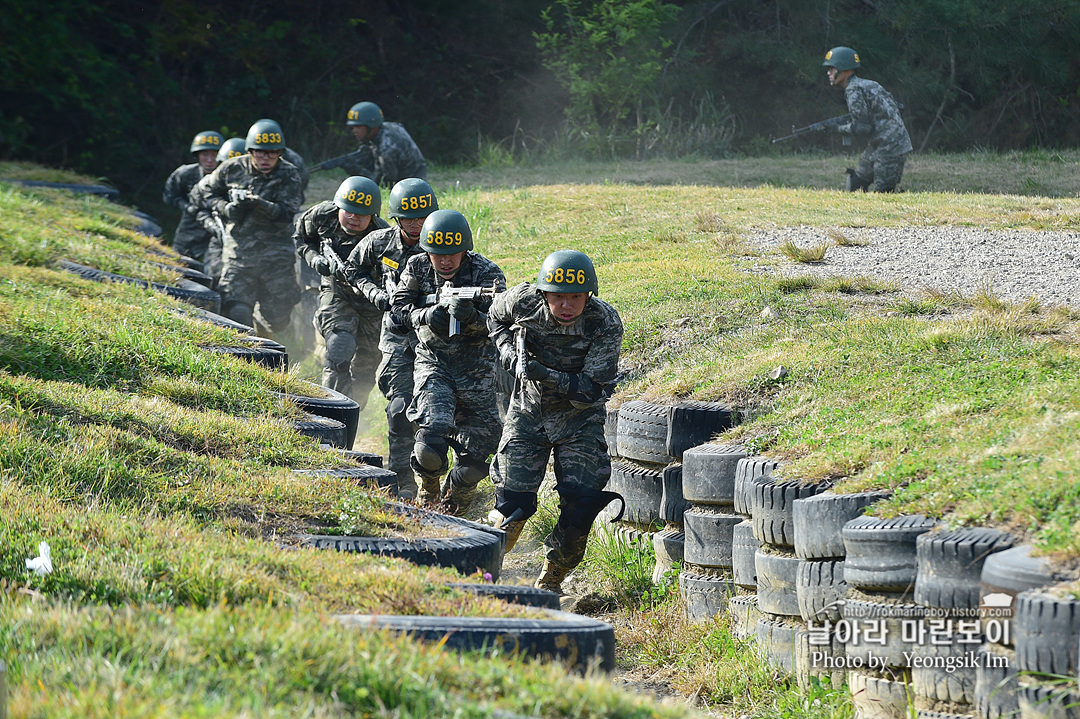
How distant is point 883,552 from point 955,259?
17.7ft

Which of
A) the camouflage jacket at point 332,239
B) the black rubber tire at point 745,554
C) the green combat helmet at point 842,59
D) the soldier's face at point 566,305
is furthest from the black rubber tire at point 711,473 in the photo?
the green combat helmet at point 842,59

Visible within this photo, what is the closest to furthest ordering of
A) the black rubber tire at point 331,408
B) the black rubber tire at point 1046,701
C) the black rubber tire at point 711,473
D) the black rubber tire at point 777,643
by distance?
1. the black rubber tire at point 1046,701
2. the black rubber tire at point 777,643
3. the black rubber tire at point 711,473
4. the black rubber tire at point 331,408

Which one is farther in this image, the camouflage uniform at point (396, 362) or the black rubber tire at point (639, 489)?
the camouflage uniform at point (396, 362)

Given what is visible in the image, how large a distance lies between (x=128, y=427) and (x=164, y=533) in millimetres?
1616

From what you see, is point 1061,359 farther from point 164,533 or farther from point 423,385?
point 164,533

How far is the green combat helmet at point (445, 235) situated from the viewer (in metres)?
7.54

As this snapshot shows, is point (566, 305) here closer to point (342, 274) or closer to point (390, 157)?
point (342, 274)

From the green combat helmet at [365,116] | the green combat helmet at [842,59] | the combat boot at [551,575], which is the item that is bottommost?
the combat boot at [551,575]

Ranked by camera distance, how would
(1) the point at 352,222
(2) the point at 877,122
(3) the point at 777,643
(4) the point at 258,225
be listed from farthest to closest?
(2) the point at 877,122, (4) the point at 258,225, (1) the point at 352,222, (3) the point at 777,643

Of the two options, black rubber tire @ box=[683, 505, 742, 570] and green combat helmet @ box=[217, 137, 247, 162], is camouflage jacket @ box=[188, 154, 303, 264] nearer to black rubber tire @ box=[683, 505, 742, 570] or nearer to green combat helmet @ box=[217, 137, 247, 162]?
green combat helmet @ box=[217, 137, 247, 162]

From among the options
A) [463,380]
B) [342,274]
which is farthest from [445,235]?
[342,274]

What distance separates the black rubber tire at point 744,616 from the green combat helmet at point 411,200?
4036 mm

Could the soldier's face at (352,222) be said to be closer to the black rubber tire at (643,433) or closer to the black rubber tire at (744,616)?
the black rubber tire at (643,433)

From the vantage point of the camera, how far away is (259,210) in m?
12.1
